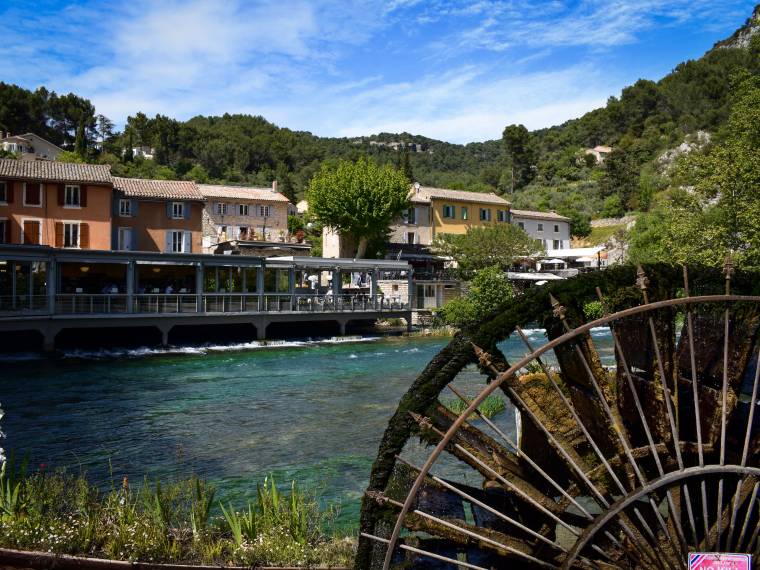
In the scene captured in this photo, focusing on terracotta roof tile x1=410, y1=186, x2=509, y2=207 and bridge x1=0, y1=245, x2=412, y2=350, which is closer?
bridge x1=0, y1=245, x2=412, y2=350

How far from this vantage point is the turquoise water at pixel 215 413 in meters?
13.0

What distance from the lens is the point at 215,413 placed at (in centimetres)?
1842

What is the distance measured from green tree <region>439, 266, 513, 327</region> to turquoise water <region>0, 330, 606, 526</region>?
948cm

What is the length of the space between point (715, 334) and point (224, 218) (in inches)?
2326

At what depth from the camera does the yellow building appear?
60000 mm

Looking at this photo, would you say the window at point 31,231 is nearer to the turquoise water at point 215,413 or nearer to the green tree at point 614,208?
the turquoise water at point 215,413

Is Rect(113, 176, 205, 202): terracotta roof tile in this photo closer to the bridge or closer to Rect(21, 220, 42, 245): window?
Rect(21, 220, 42, 245): window

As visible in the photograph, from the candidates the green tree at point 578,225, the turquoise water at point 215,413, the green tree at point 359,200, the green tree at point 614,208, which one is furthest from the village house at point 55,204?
the green tree at point 614,208

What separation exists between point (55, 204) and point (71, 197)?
97cm

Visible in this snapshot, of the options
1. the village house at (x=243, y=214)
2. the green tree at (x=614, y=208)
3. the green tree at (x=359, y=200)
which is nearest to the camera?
the green tree at (x=359, y=200)

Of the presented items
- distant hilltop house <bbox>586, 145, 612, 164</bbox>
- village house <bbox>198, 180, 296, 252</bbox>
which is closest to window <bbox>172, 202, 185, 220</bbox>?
village house <bbox>198, 180, 296, 252</bbox>

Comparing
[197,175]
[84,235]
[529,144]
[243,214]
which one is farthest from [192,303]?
[529,144]

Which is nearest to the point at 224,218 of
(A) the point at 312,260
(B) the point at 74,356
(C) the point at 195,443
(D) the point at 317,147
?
(A) the point at 312,260

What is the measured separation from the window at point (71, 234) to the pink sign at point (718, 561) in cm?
3968
